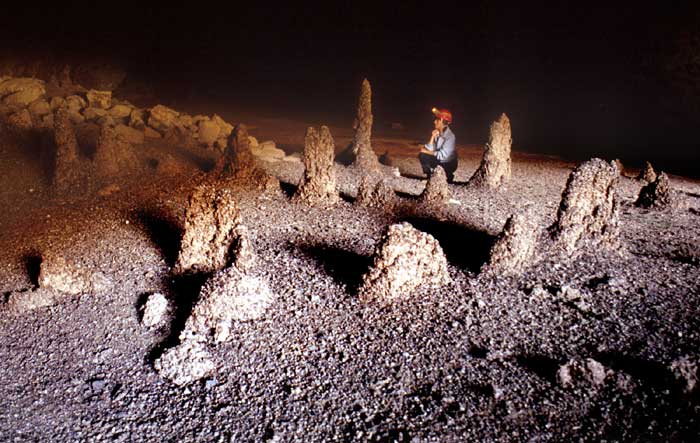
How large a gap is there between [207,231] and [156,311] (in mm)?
1224

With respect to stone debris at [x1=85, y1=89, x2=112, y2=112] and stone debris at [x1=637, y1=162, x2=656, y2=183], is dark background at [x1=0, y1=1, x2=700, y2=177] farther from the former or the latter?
stone debris at [x1=85, y1=89, x2=112, y2=112]

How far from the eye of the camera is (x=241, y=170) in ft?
31.2

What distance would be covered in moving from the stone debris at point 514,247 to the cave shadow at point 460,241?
0.16 metres

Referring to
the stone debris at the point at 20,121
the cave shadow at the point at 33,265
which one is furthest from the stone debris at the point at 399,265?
the stone debris at the point at 20,121

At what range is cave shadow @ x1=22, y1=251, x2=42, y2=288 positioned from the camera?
6092mm

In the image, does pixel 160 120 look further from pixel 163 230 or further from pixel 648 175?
pixel 648 175

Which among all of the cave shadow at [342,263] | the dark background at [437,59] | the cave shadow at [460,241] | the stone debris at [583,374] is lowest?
the cave shadow at [342,263]

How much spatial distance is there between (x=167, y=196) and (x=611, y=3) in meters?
22.2

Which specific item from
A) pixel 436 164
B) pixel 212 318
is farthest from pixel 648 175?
pixel 212 318

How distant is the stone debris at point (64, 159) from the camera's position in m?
9.95

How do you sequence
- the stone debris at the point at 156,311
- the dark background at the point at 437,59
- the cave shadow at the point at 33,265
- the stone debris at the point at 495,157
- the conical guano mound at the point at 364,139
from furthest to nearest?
the dark background at the point at 437,59, the conical guano mound at the point at 364,139, the stone debris at the point at 495,157, the cave shadow at the point at 33,265, the stone debris at the point at 156,311

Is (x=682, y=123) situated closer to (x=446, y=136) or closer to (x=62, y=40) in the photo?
(x=446, y=136)

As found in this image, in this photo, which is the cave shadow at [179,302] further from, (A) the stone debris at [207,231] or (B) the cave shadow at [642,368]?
(B) the cave shadow at [642,368]

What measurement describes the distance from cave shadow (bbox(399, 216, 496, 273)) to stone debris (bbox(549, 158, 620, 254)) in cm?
99
